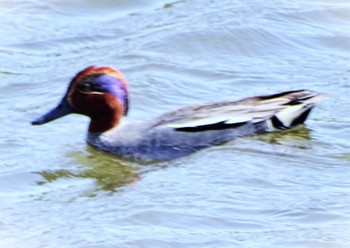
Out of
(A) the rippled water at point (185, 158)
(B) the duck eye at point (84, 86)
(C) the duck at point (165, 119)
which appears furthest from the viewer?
(B) the duck eye at point (84, 86)

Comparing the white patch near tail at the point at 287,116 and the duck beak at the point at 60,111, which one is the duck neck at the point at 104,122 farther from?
the white patch near tail at the point at 287,116

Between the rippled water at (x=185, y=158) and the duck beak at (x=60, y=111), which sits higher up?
the duck beak at (x=60, y=111)

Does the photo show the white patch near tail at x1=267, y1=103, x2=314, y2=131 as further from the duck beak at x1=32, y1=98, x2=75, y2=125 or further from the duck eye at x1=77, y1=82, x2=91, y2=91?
the duck beak at x1=32, y1=98, x2=75, y2=125

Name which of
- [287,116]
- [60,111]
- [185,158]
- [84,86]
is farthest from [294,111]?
[60,111]

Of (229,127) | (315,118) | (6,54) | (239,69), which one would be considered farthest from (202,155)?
(6,54)

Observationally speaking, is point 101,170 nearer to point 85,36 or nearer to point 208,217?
point 208,217

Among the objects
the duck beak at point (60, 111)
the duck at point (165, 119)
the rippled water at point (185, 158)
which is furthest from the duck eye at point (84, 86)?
the rippled water at point (185, 158)

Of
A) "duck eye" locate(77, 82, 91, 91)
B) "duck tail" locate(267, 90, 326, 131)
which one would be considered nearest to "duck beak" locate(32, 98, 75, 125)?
"duck eye" locate(77, 82, 91, 91)

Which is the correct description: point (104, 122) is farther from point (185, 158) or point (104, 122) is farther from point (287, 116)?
point (287, 116)
